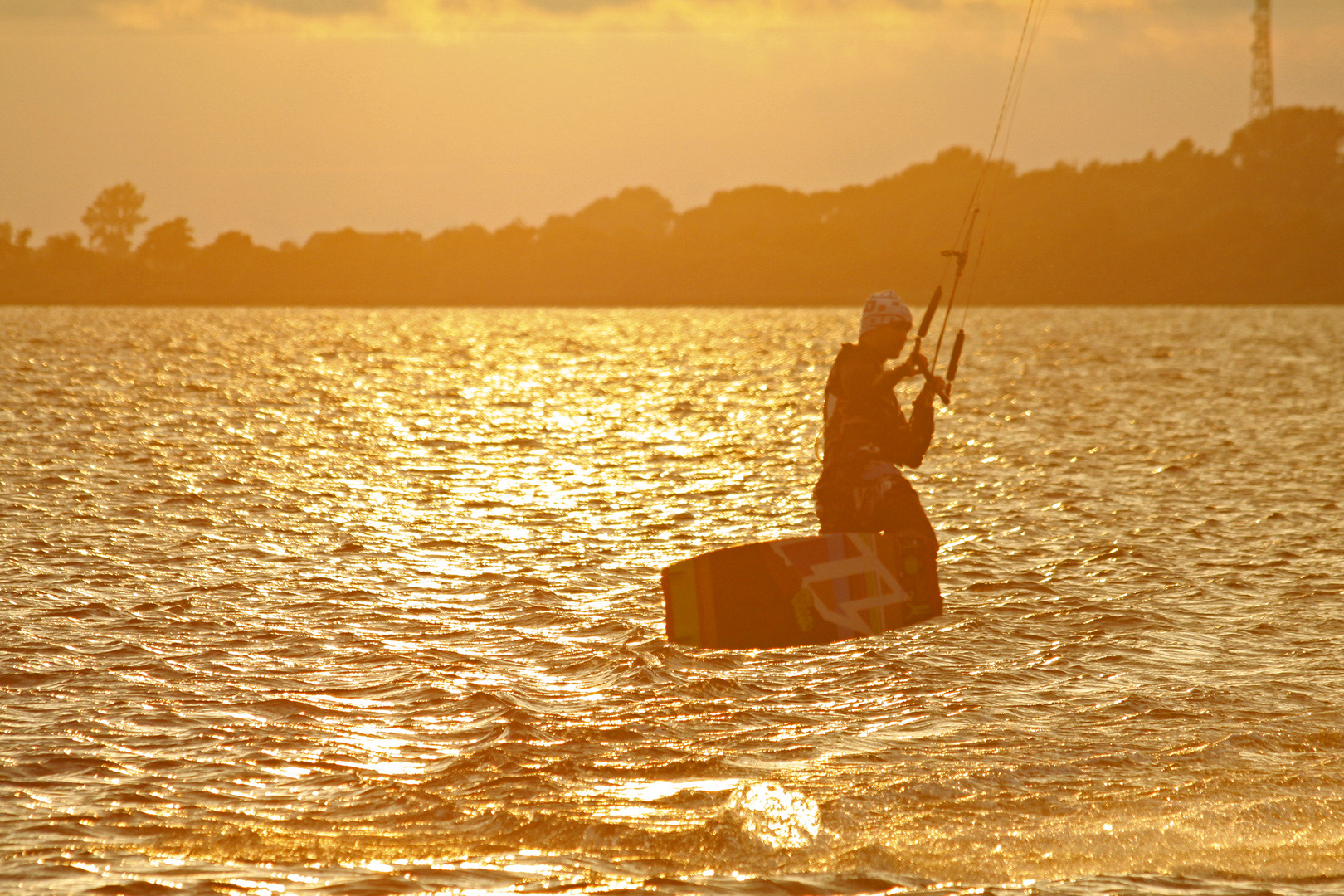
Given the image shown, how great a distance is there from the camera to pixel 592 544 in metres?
15.7

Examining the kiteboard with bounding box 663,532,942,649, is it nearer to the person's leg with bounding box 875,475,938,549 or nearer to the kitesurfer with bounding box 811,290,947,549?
the person's leg with bounding box 875,475,938,549

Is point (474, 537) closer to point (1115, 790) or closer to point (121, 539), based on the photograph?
point (121, 539)

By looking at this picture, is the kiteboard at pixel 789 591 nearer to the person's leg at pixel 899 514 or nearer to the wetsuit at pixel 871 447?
the person's leg at pixel 899 514

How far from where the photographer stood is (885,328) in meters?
11.2

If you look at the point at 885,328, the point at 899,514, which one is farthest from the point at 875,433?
the point at 885,328

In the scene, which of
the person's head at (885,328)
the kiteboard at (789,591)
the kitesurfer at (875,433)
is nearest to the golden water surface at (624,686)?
the kiteboard at (789,591)

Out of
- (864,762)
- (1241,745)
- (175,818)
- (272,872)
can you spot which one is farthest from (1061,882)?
(175,818)

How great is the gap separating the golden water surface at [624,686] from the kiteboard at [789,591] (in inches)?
8.7

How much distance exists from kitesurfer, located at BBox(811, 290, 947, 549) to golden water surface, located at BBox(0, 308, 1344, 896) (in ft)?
3.25

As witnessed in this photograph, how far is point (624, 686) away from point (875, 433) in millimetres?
2997

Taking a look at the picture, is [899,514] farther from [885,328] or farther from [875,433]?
[885,328]

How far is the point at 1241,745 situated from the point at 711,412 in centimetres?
2765

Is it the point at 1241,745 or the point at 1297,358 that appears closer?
the point at 1241,745

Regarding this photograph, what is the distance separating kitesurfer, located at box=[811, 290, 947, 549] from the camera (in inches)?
436
